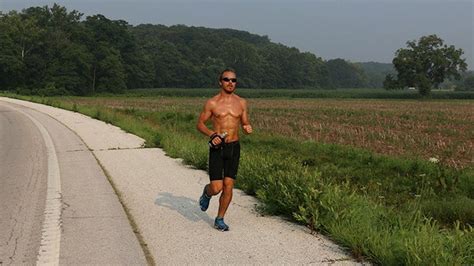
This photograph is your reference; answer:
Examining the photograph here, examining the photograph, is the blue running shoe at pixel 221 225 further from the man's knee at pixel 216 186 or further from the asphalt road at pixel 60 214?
the asphalt road at pixel 60 214

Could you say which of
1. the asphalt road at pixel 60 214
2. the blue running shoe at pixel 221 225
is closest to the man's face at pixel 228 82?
the blue running shoe at pixel 221 225

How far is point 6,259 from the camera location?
483 centimetres

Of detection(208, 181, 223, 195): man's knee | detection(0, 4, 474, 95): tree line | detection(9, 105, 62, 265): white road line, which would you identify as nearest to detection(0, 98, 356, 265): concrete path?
detection(208, 181, 223, 195): man's knee

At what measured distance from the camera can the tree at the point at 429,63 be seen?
9238cm

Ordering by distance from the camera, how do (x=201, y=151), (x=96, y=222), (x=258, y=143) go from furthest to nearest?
(x=258, y=143) → (x=201, y=151) → (x=96, y=222)

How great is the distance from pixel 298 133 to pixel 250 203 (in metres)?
13.7

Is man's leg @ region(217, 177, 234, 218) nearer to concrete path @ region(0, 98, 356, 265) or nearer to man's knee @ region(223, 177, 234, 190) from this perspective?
man's knee @ region(223, 177, 234, 190)

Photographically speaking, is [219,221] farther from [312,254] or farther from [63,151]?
[63,151]

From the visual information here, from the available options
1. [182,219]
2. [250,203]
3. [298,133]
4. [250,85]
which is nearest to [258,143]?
[298,133]

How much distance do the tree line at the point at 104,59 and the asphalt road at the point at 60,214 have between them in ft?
251

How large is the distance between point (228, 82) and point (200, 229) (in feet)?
5.88

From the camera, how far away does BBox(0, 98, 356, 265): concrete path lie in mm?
4812

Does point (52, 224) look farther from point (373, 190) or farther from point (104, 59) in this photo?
point (104, 59)

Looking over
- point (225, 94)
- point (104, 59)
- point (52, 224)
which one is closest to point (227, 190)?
point (225, 94)
